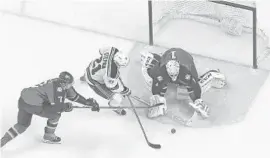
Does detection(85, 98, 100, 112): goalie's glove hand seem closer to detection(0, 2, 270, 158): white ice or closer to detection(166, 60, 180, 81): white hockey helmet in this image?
detection(0, 2, 270, 158): white ice

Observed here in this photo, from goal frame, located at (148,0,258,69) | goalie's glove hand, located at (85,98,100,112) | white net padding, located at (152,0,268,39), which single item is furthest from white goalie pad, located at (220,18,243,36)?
goalie's glove hand, located at (85,98,100,112)

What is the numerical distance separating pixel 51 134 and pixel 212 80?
1.13 metres

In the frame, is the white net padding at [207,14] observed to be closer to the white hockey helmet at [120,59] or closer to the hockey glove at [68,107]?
the white hockey helmet at [120,59]

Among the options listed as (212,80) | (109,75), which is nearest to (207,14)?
(212,80)

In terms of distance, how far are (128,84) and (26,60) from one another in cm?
73

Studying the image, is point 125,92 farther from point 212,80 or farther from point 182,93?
point 212,80

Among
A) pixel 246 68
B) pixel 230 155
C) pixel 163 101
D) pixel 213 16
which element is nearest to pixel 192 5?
pixel 213 16

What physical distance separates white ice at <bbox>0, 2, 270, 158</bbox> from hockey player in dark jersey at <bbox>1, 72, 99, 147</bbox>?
162 mm

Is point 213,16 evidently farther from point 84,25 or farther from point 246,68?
point 84,25

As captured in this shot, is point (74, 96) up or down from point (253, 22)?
down

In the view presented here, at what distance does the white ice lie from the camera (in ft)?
17.0

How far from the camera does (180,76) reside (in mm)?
5387

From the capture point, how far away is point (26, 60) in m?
5.91

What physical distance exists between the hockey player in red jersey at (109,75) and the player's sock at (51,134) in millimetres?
393
